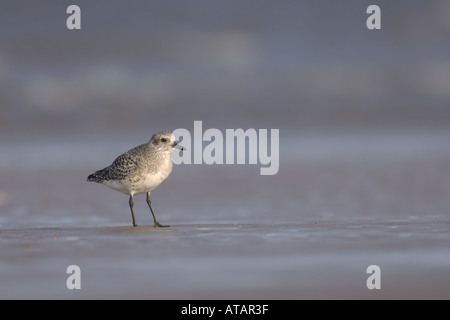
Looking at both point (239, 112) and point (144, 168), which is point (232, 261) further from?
point (239, 112)

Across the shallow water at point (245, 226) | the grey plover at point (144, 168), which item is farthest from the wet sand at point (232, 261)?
the grey plover at point (144, 168)

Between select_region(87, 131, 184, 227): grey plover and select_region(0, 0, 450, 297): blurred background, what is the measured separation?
579 mm

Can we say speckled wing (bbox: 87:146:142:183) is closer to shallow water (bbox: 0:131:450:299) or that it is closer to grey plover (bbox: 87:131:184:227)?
grey plover (bbox: 87:131:184:227)

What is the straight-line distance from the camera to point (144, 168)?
934cm

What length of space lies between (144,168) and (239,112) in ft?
27.0

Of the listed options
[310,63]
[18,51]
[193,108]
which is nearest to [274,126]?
[193,108]

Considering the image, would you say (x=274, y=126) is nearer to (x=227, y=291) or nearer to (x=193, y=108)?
(x=193, y=108)

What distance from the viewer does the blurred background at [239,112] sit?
10.6 metres

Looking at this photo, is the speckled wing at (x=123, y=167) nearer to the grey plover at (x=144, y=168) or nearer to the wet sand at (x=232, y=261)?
the grey plover at (x=144, y=168)

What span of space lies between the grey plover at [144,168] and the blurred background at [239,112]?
579 millimetres

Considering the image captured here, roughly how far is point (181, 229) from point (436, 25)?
1365 centimetres

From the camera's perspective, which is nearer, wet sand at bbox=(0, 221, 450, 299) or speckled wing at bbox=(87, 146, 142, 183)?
wet sand at bbox=(0, 221, 450, 299)

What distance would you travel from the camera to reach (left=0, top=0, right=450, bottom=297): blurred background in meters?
10.6

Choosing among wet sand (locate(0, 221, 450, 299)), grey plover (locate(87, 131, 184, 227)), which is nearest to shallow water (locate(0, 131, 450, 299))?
wet sand (locate(0, 221, 450, 299))
